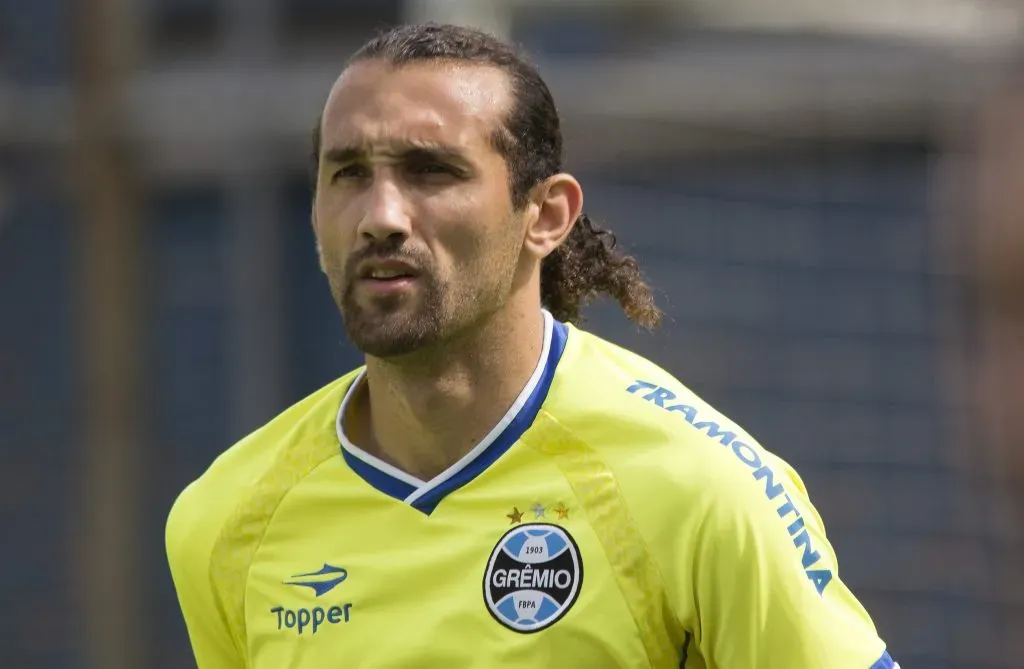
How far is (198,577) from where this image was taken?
10.8 ft

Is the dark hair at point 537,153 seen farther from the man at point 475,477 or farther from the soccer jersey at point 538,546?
the soccer jersey at point 538,546

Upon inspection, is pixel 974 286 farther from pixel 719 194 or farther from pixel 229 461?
pixel 229 461

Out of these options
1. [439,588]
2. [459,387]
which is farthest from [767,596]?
[459,387]

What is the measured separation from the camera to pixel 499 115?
125 inches

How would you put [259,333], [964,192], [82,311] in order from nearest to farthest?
[964,192], [259,333], [82,311]

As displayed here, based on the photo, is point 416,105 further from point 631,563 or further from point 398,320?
point 631,563

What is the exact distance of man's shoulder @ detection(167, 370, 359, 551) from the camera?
3.26 meters

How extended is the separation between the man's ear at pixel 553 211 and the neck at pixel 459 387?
138mm

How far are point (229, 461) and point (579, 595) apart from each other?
77 centimetres

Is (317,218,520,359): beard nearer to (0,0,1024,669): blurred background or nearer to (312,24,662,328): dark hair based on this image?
(312,24,662,328): dark hair

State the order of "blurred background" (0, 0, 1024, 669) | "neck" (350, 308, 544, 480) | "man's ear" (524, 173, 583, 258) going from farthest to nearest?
"blurred background" (0, 0, 1024, 669), "man's ear" (524, 173, 583, 258), "neck" (350, 308, 544, 480)

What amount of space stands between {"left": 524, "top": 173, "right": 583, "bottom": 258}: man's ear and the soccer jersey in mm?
155

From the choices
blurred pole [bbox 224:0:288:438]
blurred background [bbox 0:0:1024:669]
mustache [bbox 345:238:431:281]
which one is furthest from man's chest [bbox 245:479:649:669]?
blurred pole [bbox 224:0:288:438]

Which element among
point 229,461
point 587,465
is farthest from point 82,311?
point 587,465
